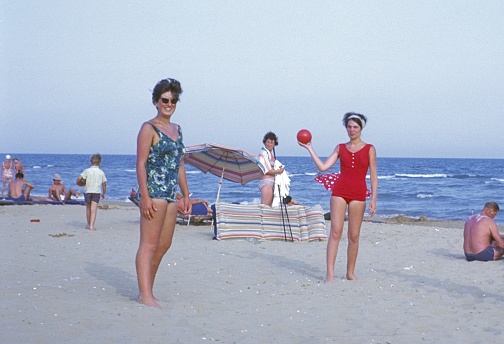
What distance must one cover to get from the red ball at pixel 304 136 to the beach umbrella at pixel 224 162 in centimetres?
517

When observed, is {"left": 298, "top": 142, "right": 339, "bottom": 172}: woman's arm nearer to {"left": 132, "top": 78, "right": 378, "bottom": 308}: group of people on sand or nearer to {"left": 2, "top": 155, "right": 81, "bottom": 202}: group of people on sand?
{"left": 132, "top": 78, "right": 378, "bottom": 308}: group of people on sand

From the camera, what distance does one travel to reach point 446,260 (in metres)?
9.03

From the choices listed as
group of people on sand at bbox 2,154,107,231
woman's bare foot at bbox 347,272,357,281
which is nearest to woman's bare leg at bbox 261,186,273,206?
group of people on sand at bbox 2,154,107,231

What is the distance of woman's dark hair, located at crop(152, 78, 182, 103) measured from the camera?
5211mm

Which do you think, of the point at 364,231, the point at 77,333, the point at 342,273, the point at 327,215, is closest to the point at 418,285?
the point at 342,273

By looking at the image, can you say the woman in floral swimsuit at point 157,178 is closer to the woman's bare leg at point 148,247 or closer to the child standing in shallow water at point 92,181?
the woman's bare leg at point 148,247

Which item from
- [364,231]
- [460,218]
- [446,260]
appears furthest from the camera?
[460,218]

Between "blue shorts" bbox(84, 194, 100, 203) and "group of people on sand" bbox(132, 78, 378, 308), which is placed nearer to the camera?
"group of people on sand" bbox(132, 78, 378, 308)

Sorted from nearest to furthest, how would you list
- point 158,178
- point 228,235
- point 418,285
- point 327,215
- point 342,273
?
1. point 158,178
2. point 418,285
3. point 342,273
4. point 228,235
5. point 327,215

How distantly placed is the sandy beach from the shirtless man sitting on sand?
199 mm

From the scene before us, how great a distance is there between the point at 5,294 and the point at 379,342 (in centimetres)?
309

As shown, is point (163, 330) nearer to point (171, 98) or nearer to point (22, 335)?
point (22, 335)

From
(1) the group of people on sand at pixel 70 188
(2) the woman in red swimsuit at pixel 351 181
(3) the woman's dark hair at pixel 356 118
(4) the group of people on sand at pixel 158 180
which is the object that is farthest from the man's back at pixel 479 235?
(1) the group of people on sand at pixel 70 188

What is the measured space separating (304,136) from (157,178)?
7.52 ft
